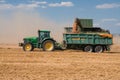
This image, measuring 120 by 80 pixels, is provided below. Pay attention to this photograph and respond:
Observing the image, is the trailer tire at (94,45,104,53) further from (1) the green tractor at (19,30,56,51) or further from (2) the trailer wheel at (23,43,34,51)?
(2) the trailer wheel at (23,43,34,51)

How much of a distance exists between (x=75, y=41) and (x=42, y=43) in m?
2.75

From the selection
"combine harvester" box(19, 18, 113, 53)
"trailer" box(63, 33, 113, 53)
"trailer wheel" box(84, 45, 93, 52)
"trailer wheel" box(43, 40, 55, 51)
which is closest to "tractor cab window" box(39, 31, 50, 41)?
"combine harvester" box(19, 18, 113, 53)

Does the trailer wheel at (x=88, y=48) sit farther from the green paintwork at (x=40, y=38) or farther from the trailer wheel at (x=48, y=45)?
the green paintwork at (x=40, y=38)

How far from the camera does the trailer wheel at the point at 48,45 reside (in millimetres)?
27766

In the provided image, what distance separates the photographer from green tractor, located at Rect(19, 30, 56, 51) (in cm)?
2777

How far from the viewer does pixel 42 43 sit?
91.2ft

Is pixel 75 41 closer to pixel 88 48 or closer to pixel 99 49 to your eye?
pixel 88 48

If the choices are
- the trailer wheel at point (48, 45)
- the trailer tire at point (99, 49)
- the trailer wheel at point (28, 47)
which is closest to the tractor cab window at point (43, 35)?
the trailer wheel at point (48, 45)

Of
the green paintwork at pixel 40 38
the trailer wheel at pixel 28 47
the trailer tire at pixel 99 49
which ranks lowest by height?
the trailer tire at pixel 99 49

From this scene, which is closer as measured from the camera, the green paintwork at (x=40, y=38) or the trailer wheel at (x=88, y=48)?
the green paintwork at (x=40, y=38)

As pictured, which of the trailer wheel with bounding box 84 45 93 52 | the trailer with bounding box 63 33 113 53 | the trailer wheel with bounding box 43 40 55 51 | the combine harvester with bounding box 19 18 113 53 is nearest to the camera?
the trailer wheel with bounding box 43 40 55 51

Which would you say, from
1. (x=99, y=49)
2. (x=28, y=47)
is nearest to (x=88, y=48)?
(x=99, y=49)

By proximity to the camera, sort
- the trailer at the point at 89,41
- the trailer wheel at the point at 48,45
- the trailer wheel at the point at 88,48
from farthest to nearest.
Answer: the trailer wheel at the point at 88,48 < the trailer at the point at 89,41 < the trailer wheel at the point at 48,45

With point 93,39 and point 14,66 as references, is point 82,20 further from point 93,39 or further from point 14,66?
point 14,66
